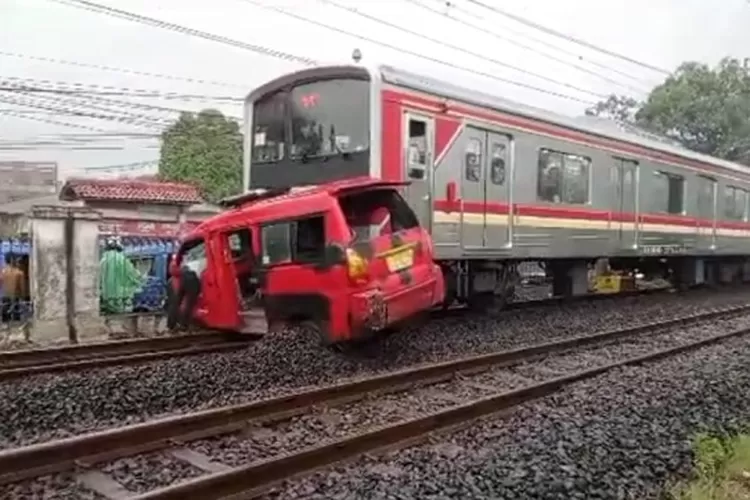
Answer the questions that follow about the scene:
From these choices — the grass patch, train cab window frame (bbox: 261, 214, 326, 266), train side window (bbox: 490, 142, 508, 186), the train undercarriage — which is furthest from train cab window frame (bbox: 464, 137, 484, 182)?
the grass patch

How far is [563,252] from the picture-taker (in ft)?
43.4

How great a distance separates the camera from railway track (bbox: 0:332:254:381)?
321 inches

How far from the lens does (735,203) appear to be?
21.1m

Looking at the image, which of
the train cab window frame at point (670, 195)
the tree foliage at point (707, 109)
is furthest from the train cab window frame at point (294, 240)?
the tree foliage at point (707, 109)

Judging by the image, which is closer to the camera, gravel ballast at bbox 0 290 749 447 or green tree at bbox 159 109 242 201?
gravel ballast at bbox 0 290 749 447

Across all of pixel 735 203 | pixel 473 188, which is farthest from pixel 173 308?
pixel 735 203

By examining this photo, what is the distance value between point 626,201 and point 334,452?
11.5 metres

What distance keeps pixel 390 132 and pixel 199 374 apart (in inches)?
141

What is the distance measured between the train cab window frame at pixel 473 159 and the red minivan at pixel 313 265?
2.45 meters

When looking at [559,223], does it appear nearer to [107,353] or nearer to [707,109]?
[107,353]

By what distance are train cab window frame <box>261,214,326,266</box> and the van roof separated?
126mm

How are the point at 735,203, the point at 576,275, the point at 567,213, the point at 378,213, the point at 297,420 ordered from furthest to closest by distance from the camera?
the point at 735,203 < the point at 576,275 < the point at 567,213 < the point at 378,213 < the point at 297,420

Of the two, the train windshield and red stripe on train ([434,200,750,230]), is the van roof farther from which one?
red stripe on train ([434,200,750,230])

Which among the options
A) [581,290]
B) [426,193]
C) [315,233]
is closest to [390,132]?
[426,193]
